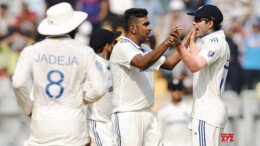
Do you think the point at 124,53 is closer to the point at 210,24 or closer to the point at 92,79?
the point at 210,24

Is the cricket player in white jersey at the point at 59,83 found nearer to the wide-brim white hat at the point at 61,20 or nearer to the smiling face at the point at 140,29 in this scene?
the wide-brim white hat at the point at 61,20

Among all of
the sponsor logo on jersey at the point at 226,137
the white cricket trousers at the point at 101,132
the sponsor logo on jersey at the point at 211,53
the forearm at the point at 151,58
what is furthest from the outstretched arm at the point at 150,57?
the sponsor logo on jersey at the point at 226,137

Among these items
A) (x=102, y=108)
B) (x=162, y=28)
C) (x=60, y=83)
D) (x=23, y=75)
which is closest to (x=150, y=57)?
(x=102, y=108)

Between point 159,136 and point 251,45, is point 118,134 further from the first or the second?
point 251,45

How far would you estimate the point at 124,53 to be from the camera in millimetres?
10977

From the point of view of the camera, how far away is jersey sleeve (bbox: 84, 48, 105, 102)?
886cm

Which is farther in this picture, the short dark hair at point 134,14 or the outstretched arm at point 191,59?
the short dark hair at point 134,14

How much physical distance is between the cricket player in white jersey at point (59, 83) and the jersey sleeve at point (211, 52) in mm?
1975

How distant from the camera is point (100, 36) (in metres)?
11.9

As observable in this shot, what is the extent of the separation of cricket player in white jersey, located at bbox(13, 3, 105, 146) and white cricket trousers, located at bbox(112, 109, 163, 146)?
2.12 meters

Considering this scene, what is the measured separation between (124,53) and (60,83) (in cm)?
223

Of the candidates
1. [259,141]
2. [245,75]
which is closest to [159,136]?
[259,141]

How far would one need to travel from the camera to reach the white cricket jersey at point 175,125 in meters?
15.2

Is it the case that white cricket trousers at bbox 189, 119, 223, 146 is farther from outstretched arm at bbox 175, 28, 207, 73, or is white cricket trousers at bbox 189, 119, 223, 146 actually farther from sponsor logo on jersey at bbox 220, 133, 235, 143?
outstretched arm at bbox 175, 28, 207, 73
